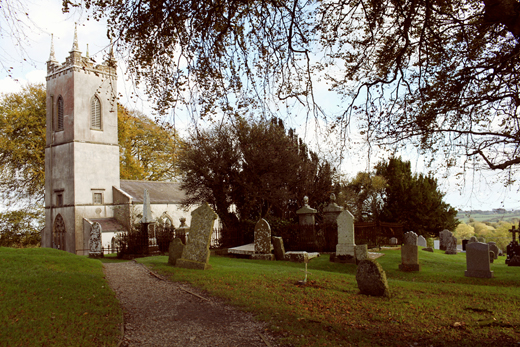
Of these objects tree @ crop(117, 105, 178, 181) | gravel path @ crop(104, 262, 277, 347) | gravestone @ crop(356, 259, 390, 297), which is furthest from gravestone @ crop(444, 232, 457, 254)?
tree @ crop(117, 105, 178, 181)

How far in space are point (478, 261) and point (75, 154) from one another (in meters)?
28.4

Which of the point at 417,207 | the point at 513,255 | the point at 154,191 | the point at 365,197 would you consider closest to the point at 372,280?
the point at 513,255

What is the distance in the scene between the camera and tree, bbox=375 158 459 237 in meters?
28.1

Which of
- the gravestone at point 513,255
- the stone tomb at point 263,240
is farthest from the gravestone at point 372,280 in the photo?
the gravestone at point 513,255

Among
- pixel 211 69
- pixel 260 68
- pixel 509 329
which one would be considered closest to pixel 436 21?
pixel 260 68

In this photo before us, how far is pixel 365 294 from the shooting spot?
27.8ft

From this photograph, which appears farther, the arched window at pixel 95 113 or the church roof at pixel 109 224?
the arched window at pixel 95 113

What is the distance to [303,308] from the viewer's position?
7.02 metres

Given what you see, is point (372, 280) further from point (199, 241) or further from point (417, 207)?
point (417, 207)

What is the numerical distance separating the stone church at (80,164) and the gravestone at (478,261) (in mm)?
23351

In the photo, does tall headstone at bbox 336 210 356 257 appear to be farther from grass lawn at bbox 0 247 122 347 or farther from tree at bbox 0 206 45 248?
tree at bbox 0 206 45 248

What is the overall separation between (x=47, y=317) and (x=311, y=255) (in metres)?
11.7

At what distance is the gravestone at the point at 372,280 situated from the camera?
8.28m

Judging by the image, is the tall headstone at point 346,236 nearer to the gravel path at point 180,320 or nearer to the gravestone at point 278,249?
the gravestone at point 278,249
